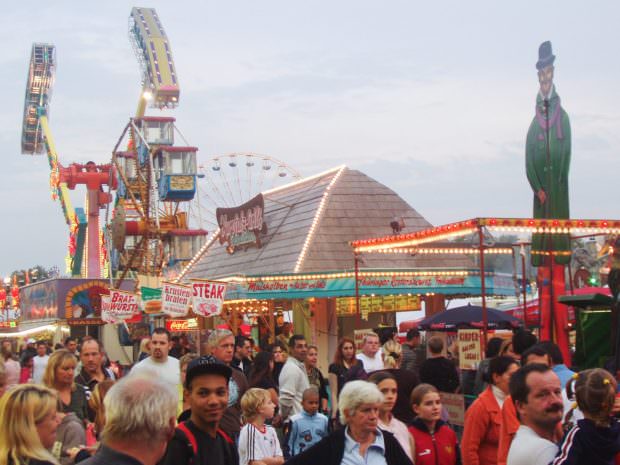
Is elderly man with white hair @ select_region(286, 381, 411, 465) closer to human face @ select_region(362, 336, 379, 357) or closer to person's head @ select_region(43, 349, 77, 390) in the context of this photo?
person's head @ select_region(43, 349, 77, 390)

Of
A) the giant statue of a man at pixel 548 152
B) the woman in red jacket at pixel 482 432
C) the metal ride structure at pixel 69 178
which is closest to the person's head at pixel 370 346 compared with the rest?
the woman in red jacket at pixel 482 432

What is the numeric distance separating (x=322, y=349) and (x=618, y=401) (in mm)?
25171

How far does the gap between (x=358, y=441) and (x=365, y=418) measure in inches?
4.9

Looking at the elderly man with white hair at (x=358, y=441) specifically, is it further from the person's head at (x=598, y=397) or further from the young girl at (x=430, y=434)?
the person's head at (x=598, y=397)

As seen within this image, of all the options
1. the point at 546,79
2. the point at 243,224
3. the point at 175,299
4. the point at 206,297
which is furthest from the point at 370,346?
the point at 243,224

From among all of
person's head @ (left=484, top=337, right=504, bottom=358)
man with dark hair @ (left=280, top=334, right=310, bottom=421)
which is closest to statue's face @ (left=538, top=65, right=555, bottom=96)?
person's head @ (left=484, top=337, right=504, bottom=358)

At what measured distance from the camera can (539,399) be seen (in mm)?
5188

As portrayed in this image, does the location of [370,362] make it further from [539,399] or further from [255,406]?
[539,399]

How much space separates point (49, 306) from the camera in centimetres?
4581

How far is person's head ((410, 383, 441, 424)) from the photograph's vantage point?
6793 mm

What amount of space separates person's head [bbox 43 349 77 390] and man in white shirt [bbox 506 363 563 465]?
12.0 feet

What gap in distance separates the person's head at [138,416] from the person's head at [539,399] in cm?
215

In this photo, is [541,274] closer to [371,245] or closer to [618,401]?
[371,245]

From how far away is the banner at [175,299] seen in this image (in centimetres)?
1938
